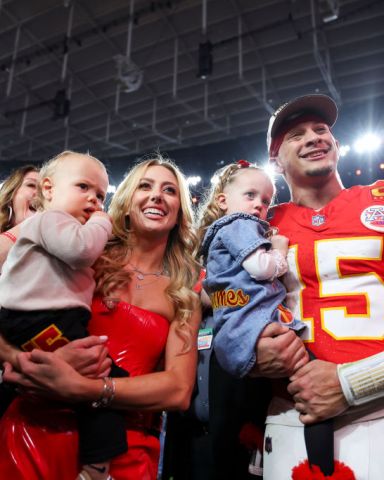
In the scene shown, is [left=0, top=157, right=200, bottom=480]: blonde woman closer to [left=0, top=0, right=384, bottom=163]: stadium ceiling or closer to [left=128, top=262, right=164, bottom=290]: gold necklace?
[left=128, top=262, right=164, bottom=290]: gold necklace

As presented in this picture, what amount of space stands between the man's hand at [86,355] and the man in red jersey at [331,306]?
Answer: 547 mm

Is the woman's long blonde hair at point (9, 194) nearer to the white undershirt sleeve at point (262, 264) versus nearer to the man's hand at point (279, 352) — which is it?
the white undershirt sleeve at point (262, 264)

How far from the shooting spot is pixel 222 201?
2.01 metres

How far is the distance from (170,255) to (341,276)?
85 cm

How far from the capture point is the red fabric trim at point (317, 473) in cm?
120

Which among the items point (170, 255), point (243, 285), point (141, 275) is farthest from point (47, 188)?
point (243, 285)

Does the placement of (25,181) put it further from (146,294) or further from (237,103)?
(237,103)

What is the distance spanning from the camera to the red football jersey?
4.66 feet

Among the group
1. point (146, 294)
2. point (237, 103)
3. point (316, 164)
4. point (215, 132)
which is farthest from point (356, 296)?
point (215, 132)

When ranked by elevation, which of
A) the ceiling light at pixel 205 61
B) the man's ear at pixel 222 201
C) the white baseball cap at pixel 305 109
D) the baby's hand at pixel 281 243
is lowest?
the baby's hand at pixel 281 243

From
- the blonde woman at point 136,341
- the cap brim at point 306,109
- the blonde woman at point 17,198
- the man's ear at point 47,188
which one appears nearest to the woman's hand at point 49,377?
the blonde woman at point 136,341

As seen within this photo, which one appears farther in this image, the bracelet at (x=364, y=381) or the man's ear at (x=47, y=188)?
the man's ear at (x=47, y=188)

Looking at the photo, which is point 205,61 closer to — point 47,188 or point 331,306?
point 47,188

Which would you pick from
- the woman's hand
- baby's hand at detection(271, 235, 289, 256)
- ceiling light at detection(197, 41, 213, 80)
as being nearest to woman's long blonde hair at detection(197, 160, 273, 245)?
baby's hand at detection(271, 235, 289, 256)
